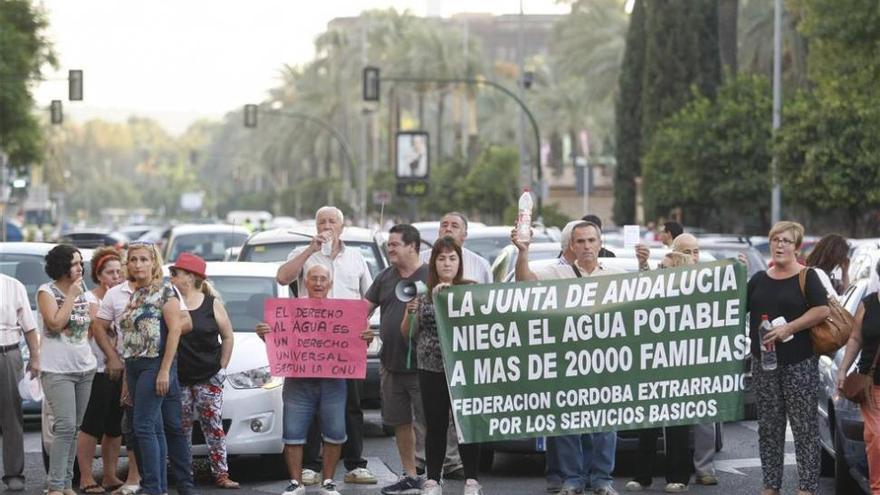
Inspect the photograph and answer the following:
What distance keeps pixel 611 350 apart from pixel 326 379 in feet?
5.97

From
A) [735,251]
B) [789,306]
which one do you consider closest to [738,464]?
[789,306]

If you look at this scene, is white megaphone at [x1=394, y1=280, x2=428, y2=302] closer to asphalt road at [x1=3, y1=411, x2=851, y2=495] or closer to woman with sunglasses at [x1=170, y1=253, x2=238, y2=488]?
woman with sunglasses at [x1=170, y1=253, x2=238, y2=488]

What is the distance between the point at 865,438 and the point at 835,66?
25003mm

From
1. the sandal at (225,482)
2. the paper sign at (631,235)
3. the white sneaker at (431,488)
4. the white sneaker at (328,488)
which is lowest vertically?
the sandal at (225,482)

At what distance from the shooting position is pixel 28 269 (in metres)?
17.0

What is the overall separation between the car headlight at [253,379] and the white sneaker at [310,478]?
27.3 inches

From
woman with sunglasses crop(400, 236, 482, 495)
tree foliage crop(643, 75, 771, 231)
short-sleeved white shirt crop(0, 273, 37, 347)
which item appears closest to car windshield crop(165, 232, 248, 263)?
short-sleeved white shirt crop(0, 273, 37, 347)

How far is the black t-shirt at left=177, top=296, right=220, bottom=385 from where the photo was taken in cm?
1102

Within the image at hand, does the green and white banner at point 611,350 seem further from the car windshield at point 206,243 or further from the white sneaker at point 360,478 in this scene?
the car windshield at point 206,243

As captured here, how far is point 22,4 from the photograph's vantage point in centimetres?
5378

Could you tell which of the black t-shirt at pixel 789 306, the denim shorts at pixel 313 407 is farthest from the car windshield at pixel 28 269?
the black t-shirt at pixel 789 306

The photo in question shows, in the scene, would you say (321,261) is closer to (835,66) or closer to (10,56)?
(835,66)

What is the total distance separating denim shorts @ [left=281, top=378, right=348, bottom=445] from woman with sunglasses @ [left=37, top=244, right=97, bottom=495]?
4.12ft

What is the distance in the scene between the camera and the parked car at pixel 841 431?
414 inches
